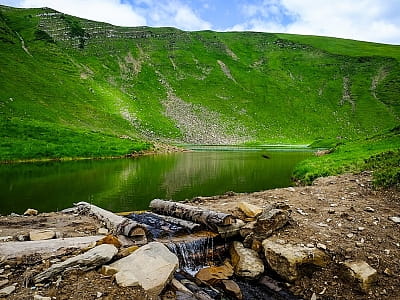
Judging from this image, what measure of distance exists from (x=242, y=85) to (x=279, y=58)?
43685 millimetres

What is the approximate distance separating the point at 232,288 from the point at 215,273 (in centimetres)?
130

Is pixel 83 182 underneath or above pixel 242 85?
underneath

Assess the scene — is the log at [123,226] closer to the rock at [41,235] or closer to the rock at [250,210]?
the rock at [41,235]

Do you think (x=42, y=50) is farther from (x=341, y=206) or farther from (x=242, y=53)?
(x=341, y=206)

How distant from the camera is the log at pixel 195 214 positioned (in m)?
15.5

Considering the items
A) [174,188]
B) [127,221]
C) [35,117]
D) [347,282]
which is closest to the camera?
[347,282]

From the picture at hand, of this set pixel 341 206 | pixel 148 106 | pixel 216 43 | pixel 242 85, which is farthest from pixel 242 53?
pixel 341 206

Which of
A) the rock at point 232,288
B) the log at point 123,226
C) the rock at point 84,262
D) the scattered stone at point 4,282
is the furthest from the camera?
the log at point 123,226

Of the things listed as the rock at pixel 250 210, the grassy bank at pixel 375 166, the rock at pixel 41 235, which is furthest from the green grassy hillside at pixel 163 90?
the rock at pixel 250 210

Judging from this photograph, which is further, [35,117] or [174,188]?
[35,117]

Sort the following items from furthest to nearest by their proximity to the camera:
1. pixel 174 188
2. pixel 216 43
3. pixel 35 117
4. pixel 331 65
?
pixel 216 43, pixel 331 65, pixel 35 117, pixel 174 188

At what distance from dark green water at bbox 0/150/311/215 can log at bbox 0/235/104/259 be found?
40.1ft

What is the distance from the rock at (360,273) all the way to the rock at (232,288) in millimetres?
3725

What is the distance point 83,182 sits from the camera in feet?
119
